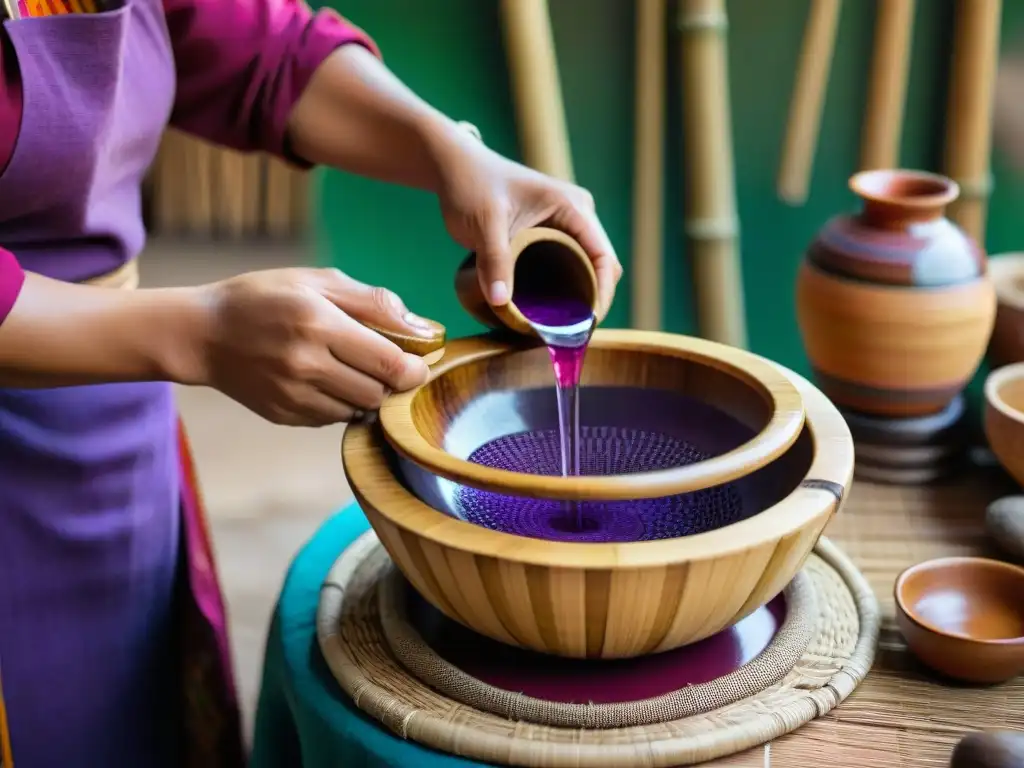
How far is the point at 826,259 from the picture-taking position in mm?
1185

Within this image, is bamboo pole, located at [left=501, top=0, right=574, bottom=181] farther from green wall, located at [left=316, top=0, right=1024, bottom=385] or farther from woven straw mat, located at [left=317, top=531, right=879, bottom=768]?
woven straw mat, located at [left=317, top=531, right=879, bottom=768]

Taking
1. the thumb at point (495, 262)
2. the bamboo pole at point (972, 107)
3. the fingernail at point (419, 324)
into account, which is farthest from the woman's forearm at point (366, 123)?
the bamboo pole at point (972, 107)

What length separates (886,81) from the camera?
1641mm

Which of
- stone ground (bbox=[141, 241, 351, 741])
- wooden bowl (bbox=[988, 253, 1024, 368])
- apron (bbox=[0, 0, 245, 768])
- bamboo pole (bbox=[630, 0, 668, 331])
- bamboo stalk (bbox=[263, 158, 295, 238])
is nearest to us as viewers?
apron (bbox=[0, 0, 245, 768])

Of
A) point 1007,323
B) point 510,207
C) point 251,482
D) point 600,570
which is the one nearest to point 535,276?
point 510,207

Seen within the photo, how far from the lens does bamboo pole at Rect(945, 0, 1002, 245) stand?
5.21 feet

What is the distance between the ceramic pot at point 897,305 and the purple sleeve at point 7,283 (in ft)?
2.57

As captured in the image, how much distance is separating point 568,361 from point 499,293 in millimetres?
82

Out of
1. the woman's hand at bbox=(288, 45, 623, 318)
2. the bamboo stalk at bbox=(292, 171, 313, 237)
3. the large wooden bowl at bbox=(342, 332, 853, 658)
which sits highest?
the woman's hand at bbox=(288, 45, 623, 318)

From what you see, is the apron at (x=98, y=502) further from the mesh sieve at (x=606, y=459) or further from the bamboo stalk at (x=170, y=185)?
the bamboo stalk at (x=170, y=185)

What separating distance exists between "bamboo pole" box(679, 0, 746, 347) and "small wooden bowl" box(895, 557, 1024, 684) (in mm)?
964

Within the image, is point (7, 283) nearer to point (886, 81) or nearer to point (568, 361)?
point (568, 361)

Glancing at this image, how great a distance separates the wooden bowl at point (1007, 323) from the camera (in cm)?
124

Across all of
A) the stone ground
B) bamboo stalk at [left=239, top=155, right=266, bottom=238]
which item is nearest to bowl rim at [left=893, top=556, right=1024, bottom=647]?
the stone ground
